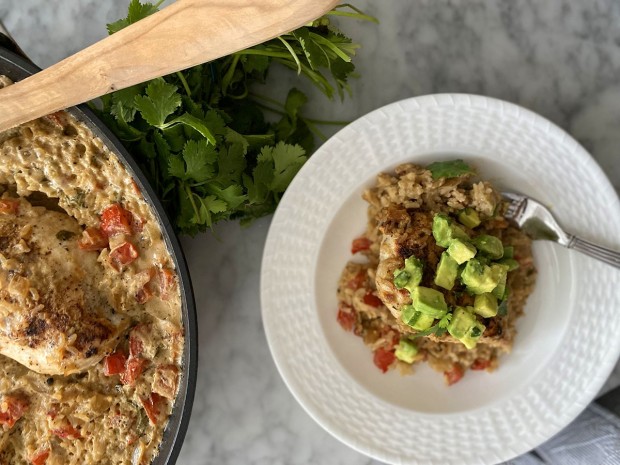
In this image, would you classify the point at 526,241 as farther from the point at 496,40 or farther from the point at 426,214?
the point at 496,40

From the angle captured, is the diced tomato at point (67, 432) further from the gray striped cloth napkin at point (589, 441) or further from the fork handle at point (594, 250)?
the fork handle at point (594, 250)

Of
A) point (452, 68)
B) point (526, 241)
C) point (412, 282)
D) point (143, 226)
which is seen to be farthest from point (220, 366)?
point (452, 68)

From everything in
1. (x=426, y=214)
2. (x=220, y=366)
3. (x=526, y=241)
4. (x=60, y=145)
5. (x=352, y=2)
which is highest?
(x=352, y=2)

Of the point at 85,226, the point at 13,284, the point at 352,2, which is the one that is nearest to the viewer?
the point at 13,284

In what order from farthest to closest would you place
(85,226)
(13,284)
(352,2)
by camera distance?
(352,2) < (85,226) < (13,284)

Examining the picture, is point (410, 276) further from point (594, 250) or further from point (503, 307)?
point (594, 250)

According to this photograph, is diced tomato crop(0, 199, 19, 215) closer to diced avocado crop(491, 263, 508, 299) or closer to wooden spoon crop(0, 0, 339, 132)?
wooden spoon crop(0, 0, 339, 132)

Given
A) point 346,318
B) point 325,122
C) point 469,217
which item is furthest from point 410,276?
point 325,122

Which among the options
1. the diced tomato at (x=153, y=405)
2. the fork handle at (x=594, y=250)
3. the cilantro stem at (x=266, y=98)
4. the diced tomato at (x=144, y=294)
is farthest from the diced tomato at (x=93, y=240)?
the fork handle at (x=594, y=250)

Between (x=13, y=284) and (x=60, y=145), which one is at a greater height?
(x=60, y=145)
